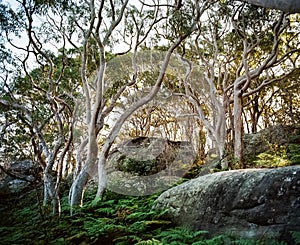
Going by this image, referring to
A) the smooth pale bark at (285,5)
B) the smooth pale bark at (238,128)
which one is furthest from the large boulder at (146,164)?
the smooth pale bark at (285,5)

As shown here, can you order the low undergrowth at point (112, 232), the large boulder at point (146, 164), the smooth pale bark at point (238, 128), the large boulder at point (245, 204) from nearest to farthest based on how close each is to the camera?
1. the large boulder at point (245, 204)
2. the low undergrowth at point (112, 232)
3. the smooth pale bark at point (238, 128)
4. the large boulder at point (146, 164)

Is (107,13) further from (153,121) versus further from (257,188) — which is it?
(153,121)

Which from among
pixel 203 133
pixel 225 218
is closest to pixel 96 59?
pixel 225 218

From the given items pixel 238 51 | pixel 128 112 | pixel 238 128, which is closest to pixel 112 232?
pixel 128 112

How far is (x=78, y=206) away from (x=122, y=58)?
29.7ft

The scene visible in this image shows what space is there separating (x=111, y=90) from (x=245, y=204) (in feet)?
33.8

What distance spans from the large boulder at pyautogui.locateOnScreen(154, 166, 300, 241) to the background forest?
454mm

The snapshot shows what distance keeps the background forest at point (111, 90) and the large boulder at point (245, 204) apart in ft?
1.49

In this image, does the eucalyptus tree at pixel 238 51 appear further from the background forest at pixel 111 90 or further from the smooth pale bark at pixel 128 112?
the smooth pale bark at pixel 128 112

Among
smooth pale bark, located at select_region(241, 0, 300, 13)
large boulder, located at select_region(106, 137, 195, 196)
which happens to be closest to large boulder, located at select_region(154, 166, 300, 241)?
smooth pale bark, located at select_region(241, 0, 300, 13)

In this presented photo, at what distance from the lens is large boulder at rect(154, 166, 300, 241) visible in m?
4.69

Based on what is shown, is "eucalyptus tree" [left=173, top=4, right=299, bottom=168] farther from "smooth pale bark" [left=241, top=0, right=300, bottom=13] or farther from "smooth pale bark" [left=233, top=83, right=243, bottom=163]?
"smooth pale bark" [left=241, top=0, right=300, bottom=13]

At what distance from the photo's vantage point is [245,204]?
5219 millimetres

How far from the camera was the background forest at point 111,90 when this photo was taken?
7.44 metres
